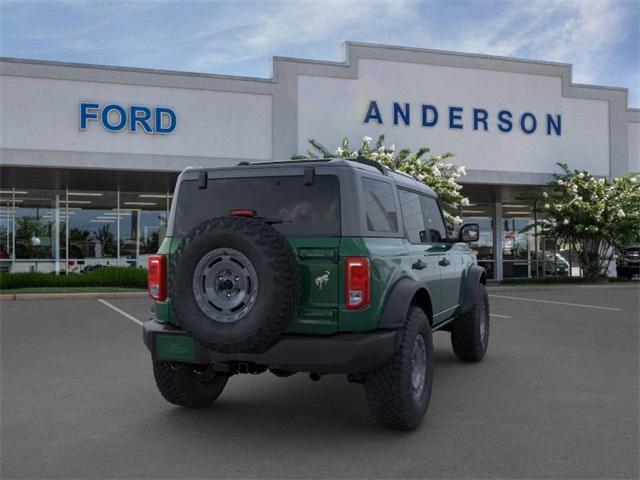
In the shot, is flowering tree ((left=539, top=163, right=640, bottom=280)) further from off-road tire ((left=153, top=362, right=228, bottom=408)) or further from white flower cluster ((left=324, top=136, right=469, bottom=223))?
off-road tire ((left=153, top=362, right=228, bottom=408))

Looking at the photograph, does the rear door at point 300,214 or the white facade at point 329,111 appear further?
the white facade at point 329,111

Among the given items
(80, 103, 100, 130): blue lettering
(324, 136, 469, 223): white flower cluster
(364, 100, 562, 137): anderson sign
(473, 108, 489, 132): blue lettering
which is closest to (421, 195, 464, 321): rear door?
(324, 136, 469, 223): white flower cluster

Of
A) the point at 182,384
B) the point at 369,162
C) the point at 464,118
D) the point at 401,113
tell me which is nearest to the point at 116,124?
the point at 401,113

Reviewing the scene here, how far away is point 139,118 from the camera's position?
2009 cm

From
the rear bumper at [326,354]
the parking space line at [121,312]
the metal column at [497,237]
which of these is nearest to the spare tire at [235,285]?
the rear bumper at [326,354]

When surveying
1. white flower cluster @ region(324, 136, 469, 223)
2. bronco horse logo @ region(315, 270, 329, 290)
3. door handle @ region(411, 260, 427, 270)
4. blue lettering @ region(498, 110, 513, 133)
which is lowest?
bronco horse logo @ region(315, 270, 329, 290)

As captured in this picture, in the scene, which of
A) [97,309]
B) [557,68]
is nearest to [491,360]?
[97,309]

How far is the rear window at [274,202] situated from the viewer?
188 inches

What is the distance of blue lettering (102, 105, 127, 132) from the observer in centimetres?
1978

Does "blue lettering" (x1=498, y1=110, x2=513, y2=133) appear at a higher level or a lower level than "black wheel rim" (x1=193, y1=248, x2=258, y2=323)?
higher

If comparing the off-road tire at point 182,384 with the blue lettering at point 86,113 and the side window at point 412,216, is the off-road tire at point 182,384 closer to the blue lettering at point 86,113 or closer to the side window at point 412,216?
the side window at point 412,216

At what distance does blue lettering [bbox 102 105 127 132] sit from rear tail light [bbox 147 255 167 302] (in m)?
16.0

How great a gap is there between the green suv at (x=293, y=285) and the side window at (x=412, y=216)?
292 millimetres

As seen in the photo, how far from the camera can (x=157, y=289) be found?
5090 mm
